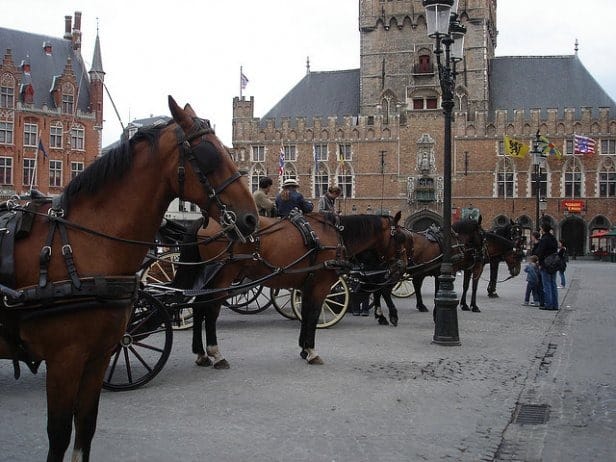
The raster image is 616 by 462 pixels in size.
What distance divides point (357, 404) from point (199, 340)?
7.41ft

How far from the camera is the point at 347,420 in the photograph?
15.7ft

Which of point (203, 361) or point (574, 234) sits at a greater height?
point (574, 234)

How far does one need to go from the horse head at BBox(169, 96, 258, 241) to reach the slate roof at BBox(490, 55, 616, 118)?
4340cm

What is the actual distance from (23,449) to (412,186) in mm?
41649

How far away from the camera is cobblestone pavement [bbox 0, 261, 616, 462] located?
Result: 418 centimetres

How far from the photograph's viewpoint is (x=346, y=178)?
45.4m

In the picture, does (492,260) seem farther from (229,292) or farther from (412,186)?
(412,186)

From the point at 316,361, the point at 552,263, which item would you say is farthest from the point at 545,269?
the point at 316,361

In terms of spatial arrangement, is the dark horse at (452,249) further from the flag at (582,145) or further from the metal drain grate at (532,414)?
the flag at (582,145)

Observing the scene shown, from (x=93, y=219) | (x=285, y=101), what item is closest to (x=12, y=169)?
(x=285, y=101)

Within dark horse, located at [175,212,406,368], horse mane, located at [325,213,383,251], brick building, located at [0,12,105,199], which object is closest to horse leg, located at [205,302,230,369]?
dark horse, located at [175,212,406,368]

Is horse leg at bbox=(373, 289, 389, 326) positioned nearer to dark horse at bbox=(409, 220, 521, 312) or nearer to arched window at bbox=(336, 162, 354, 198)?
dark horse at bbox=(409, 220, 521, 312)

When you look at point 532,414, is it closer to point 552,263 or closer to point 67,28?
point 552,263

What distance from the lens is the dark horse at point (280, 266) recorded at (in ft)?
22.2
